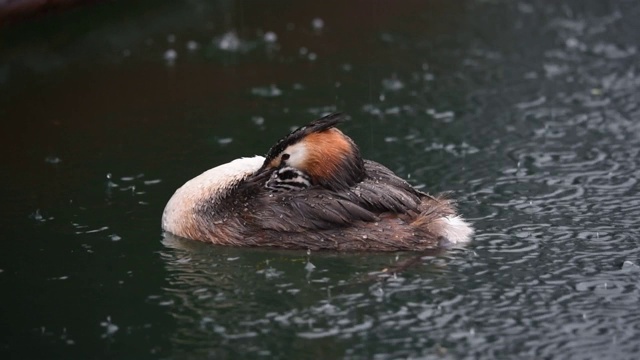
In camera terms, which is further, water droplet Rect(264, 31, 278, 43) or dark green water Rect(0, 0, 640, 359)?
water droplet Rect(264, 31, 278, 43)

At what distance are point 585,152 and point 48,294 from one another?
5674 mm

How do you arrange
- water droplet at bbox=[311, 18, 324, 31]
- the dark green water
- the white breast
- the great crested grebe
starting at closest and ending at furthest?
the dark green water
the great crested grebe
the white breast
water droplet at bbox=[311, 18, 324, 31]

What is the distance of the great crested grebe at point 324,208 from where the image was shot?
29.9 feet

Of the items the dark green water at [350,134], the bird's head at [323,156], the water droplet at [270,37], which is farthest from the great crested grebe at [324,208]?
the water droplet at [270,37]

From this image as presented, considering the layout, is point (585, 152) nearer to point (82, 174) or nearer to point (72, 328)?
point (82, 174)

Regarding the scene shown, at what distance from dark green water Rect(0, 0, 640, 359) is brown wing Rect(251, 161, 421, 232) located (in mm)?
298

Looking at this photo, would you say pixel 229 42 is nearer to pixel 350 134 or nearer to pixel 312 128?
pixel 350 134

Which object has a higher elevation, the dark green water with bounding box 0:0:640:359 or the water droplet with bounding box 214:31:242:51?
the water droplet with bounding box 214:31:242:51

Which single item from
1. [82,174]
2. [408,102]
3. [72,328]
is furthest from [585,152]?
[72,328]

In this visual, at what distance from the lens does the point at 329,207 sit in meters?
9.12

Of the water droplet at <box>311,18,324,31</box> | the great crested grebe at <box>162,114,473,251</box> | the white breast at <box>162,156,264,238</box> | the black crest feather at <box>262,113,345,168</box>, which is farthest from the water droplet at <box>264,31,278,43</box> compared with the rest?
the black crest feather at <box>262,113,345,168</box>

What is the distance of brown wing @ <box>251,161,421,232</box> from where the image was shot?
9125 mm

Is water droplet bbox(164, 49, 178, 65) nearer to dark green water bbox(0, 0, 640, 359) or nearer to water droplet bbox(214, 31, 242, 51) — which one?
dark green water bbox(0, 0, 640, 359)

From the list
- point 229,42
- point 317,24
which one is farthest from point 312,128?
point 317,24
